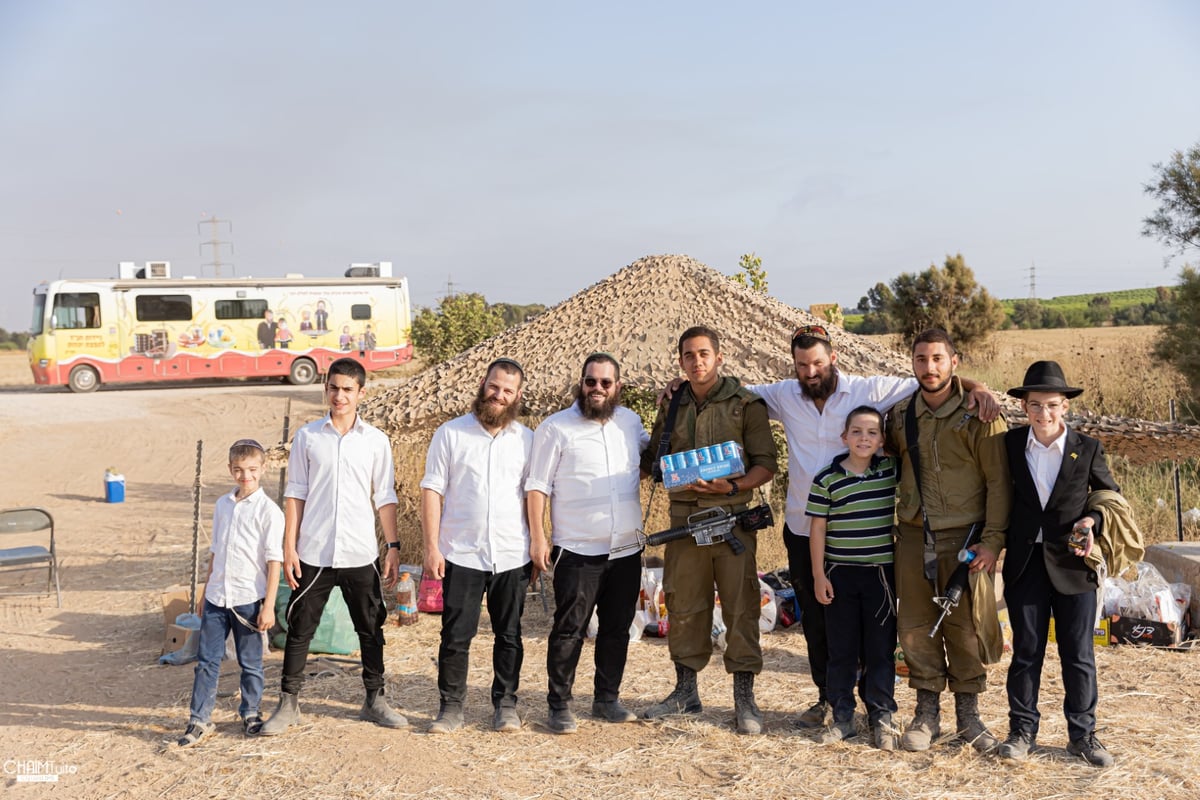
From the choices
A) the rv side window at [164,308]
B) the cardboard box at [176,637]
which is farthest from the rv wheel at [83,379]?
the cardboard box at [176,637]

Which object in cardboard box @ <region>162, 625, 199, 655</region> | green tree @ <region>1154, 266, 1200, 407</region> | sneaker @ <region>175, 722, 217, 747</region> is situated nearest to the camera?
sneaker @ <region>175, 722, 217, 747</region>

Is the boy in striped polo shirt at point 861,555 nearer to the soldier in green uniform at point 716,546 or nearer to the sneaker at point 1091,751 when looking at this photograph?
the soldier in green uniform at point 716,546

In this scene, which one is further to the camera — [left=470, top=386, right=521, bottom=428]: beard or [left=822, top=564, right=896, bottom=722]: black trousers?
[left=470, top=386, right=521, bottom=428]: beard

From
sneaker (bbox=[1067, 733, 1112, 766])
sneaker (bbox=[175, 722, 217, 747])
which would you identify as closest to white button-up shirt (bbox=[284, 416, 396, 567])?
sneaker (bbox=[175, 722, 217, 747])

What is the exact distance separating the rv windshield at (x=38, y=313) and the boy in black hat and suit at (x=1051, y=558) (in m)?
22.3

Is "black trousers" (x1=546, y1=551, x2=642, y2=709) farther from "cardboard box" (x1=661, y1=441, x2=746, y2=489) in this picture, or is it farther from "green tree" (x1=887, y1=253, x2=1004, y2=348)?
"green tree" (x1=887, y1=253, x2=1004, y2=348)

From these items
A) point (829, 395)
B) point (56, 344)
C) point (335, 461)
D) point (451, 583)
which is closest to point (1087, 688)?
point (829, 395)

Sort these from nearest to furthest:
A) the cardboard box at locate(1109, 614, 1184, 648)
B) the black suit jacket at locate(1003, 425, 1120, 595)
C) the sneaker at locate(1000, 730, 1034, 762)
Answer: the black suit jacket at locate(1003, 425, 1120, 595)
the sneaker at locate(1000, 730, 1034, 762)
the cardboard box at locate(1109, 614, 1184, 648)

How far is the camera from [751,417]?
445cm

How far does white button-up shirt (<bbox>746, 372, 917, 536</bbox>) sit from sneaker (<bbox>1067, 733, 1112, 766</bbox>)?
1409 millimetres

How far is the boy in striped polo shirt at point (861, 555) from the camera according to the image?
417 cm

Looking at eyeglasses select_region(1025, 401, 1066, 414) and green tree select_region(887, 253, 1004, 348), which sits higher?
green tree select_region(887, 253, 1004, 348)

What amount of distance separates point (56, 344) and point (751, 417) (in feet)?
69.9

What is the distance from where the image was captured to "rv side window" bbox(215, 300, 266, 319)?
872 inches
